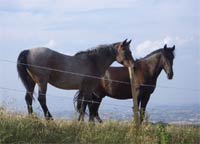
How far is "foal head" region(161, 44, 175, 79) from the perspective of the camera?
13109 millimetres

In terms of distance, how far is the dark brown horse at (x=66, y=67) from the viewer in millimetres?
10766

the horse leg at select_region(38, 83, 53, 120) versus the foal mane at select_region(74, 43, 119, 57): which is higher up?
the foal mane at select_region(74, 43, 119, 57)

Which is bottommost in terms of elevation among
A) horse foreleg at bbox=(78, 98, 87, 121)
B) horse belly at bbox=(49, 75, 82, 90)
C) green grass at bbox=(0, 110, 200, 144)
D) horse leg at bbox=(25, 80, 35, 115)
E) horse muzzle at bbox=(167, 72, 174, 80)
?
green grass at bbox=(0, 110, 200, 144)

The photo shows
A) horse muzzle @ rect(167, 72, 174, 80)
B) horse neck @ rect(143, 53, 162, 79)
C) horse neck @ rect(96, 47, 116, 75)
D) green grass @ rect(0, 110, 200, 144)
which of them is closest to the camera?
green grass @ rect(0, 110, 200, 144)

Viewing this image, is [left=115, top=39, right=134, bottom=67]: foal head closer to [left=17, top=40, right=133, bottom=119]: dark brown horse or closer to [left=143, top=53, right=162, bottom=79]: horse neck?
[left=17, top=40, right=133, bottom=119]: dark brown horse

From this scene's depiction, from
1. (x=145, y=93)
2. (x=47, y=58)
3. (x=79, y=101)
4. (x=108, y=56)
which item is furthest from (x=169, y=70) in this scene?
(x=47, y=58)

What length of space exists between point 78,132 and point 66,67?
8.74 ft

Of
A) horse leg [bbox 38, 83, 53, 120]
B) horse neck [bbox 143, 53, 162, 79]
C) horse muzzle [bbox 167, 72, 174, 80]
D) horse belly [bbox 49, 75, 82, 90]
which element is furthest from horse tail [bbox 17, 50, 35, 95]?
horse muzzle [bbox 167, 72, 174, 80]

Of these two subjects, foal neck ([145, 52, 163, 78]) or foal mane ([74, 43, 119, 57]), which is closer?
foal mane ([74, 43, 119, 57])

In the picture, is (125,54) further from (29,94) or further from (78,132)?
(78,132)

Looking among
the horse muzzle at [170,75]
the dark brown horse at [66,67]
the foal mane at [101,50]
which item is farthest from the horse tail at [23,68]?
the horse muzzle at [170,75]

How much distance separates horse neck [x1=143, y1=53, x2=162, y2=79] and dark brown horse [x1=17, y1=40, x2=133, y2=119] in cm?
110

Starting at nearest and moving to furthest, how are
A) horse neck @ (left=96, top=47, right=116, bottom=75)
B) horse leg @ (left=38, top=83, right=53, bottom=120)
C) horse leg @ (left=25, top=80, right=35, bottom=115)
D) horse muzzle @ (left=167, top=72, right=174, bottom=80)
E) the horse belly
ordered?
horse leg @ (left=25, top=80, right=35, bottom=115) → horse leg @ (left=38, top=83, right=53, bottom=120) → the horse belly → horse neck @ (left=96, top=47, right=116, bottom=75) → horse muzzle @ (left=167, top=72, right=174, bottom=80)

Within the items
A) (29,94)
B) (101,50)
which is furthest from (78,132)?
(101,50)
